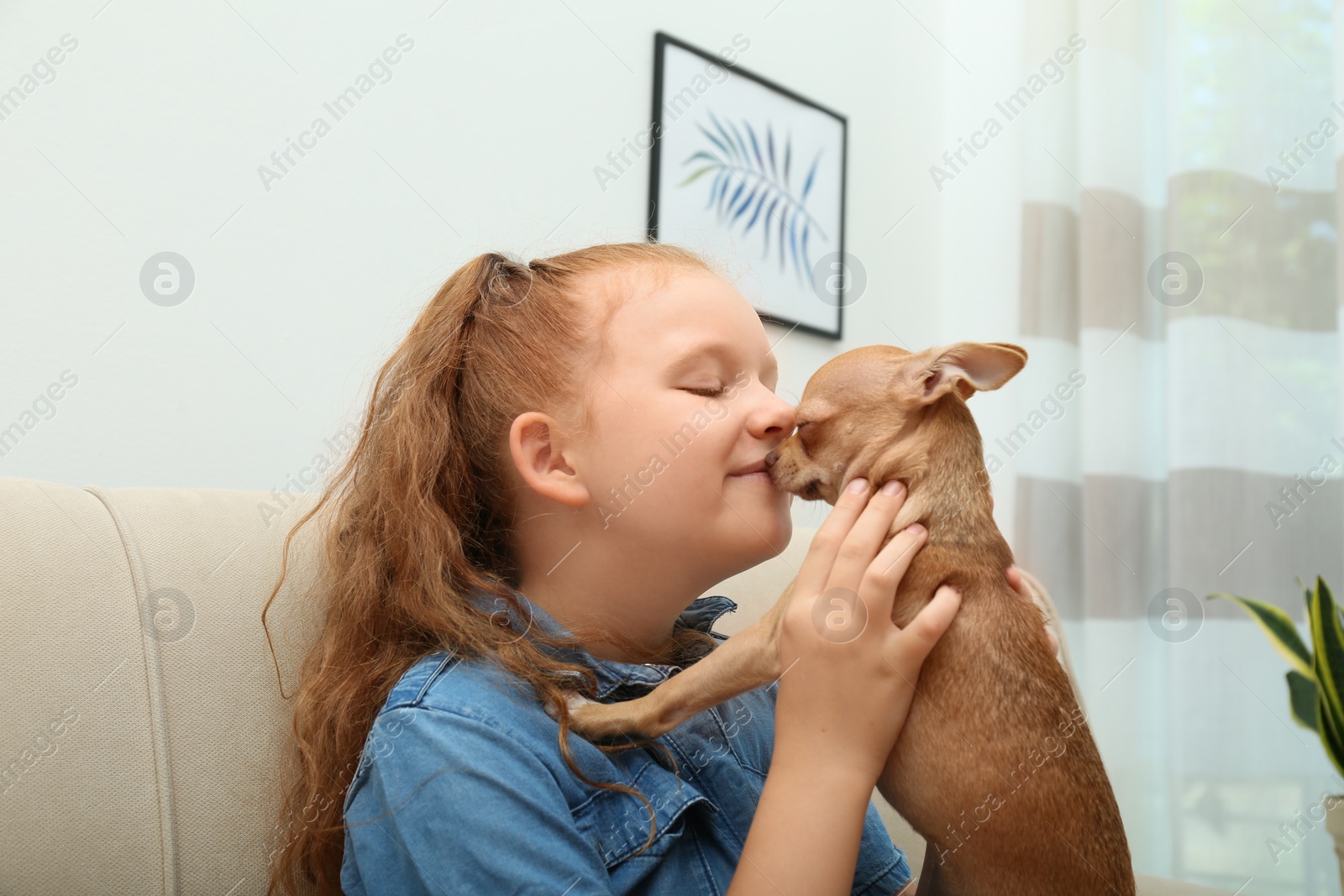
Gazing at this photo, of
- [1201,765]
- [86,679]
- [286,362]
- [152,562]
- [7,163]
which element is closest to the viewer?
[86,679]

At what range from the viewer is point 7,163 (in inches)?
57.7

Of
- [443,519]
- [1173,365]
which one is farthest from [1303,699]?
[443,519]

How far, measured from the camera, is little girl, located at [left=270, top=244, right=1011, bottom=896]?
0.99m

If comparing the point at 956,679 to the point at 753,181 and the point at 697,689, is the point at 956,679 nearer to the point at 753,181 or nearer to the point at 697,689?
the point at 697,689

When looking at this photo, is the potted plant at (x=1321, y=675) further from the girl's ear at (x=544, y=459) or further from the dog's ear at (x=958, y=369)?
the girl's ear at (x=544, y=459)

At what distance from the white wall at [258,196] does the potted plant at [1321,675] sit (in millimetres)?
1737

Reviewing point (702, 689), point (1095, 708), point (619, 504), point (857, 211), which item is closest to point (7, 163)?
point (619, 504)

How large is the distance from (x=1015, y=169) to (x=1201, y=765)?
184 centimetres

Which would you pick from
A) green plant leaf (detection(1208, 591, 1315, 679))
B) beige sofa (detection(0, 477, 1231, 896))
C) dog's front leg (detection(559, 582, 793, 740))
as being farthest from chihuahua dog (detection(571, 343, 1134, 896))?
green plant leaf (detection(1208, 591, 1315, 679))

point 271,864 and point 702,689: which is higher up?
point 702,689

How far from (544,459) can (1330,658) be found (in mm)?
1837

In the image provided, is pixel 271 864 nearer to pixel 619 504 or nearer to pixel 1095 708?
pixel 619 504

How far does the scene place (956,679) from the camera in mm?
1059

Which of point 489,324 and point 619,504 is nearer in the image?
point 619,504
